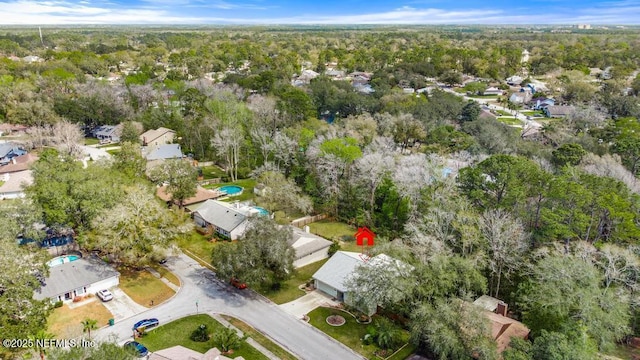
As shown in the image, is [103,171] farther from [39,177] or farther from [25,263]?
[25,263]

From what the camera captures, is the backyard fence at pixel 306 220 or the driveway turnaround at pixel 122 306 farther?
the backyard fence at pixel 306 220

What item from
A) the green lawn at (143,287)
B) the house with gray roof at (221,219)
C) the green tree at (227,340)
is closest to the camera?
the green tree at (227,340)

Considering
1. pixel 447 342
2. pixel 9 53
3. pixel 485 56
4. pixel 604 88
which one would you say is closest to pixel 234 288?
pixel 447 342

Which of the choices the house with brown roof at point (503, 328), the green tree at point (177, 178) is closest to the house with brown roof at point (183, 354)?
the house with brown roof at point (503, 328)

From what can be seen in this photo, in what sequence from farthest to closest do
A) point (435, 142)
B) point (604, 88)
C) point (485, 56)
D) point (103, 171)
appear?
point (485, 56) → point (604, 88) → point (435, 142) → point (103, 171)

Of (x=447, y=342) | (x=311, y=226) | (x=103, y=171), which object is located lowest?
(x=311, y=226)

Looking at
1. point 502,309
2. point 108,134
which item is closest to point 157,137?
point 108,134

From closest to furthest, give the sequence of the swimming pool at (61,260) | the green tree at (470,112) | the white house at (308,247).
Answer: the swimming pool at (61,260), the white house at (308,247), the green tree at (470,112)

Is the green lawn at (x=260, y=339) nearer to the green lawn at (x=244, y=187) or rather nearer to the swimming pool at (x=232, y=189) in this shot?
the green lawn at (x=244, y=187)
